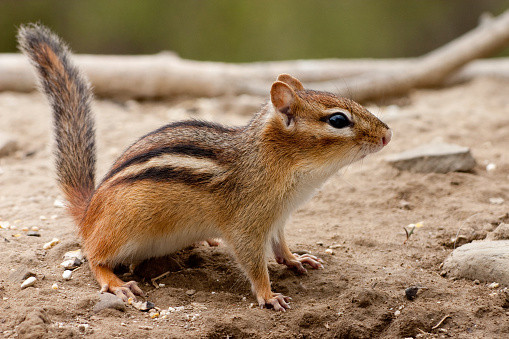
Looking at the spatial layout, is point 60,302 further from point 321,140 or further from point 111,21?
point 111,21

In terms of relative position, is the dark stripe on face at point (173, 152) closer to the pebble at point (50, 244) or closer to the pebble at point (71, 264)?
the pebble at point (71, 264)

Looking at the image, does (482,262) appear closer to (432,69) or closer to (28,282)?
(28,282)

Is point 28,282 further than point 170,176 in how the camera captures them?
No

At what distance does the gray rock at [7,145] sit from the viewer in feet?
19.4

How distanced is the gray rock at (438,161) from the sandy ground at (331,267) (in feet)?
0.26

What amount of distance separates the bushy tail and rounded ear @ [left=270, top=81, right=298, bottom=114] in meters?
1.34

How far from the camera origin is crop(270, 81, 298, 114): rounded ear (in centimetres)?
362

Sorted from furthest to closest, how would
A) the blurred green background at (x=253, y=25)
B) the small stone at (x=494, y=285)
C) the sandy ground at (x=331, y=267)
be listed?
the blurred green background at (x=253, y=25) < the small stone at (x=494, y=285) < the sandy ground at (x=331, y=267)

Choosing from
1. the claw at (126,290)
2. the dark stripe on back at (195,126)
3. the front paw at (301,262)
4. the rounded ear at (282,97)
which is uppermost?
the rounded ear at (282,97)

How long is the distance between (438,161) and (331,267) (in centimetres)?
170

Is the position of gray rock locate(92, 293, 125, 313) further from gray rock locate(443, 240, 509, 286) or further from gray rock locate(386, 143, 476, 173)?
gray rock locate(386, 143, 476, 173)

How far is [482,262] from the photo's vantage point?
357cm

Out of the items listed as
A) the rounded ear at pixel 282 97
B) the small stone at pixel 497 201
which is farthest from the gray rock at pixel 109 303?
the small stone at pixel 497 201

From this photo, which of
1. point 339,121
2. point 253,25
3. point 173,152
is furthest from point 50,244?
point 253,25
